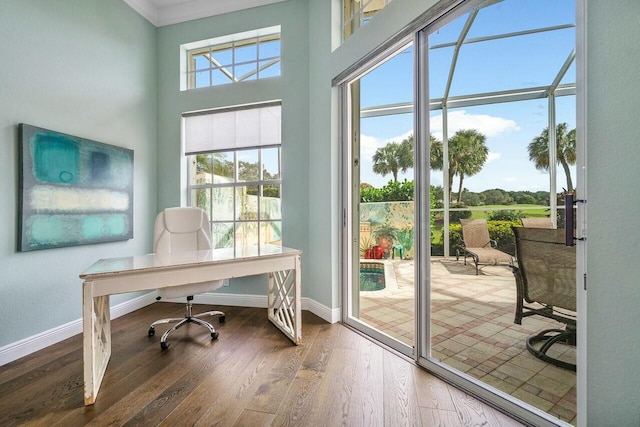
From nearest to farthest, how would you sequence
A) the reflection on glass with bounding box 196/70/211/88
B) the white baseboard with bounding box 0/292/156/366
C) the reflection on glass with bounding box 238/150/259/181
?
the white baseboard with bounding box 0/292/156/366
the reflection on glass with bounding box 238/150/259/181
the reflection on glass with bounding box 196/70/211/88

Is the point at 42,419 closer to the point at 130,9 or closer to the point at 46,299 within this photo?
the point at 46,299

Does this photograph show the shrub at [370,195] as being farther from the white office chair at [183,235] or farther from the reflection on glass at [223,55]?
the reflection on glass at [223,55]

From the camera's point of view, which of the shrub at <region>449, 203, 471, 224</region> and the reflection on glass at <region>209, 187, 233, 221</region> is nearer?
the shrub at <region>449, 203, 471, 224</region>

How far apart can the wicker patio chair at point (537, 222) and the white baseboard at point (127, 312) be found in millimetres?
1734

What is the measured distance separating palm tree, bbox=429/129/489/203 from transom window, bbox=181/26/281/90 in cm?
214

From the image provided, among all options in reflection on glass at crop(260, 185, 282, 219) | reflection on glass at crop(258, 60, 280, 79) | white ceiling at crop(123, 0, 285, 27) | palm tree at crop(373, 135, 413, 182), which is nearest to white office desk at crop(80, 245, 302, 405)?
reflection on glass at crop(260, 185, 282, 219)

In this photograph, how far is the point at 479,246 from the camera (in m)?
1.69

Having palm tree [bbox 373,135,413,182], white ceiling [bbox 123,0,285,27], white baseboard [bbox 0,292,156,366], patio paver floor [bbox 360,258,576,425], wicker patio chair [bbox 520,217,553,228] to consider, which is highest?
white ceiling [bbox 123,0,285,27]

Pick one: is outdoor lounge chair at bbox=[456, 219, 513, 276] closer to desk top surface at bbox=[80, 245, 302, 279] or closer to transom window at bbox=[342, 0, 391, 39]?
desk top surface at bbox=[80, 245, 302, 279]

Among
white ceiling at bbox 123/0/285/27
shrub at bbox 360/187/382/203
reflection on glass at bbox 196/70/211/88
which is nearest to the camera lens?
shrub at bbox 360/187/382/203

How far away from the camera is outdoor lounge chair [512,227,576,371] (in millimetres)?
1303

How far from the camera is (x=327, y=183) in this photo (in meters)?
2.70

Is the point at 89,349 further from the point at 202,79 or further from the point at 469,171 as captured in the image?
the point at 202,79

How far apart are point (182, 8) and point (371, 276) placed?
144 inches
